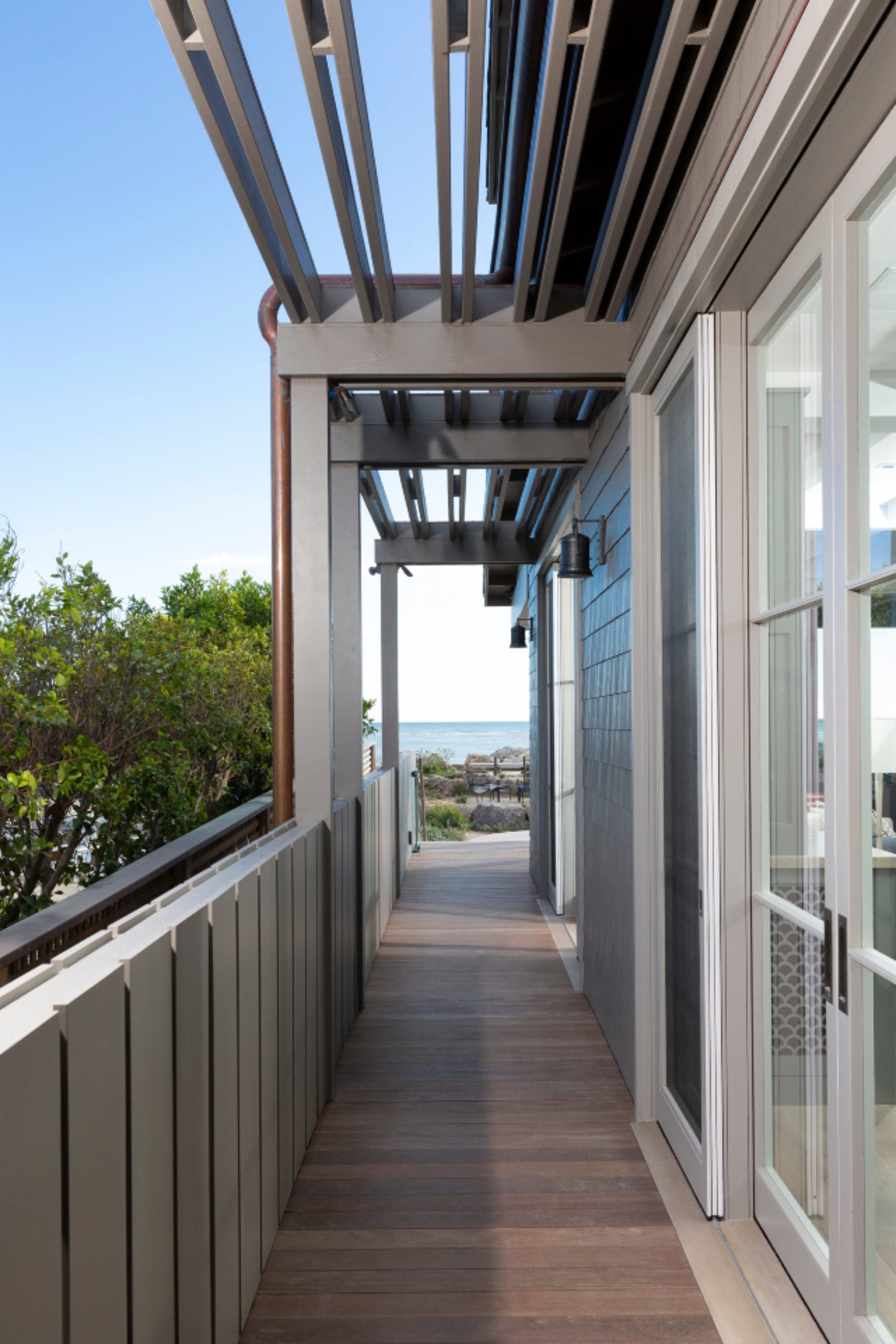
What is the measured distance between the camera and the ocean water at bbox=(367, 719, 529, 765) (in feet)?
167

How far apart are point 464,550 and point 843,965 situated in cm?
579

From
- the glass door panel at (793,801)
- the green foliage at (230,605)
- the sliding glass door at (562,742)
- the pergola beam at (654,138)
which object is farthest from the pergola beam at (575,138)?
the green foliage at (230,605)

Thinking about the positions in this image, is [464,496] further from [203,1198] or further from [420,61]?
[203,1198]

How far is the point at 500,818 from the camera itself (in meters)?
17.4

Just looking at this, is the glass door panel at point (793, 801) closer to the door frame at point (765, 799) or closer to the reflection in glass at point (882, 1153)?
the door frame at point (765, 799)

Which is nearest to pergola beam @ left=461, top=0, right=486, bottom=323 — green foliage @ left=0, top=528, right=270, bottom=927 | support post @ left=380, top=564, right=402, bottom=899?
green foliage @ left=0, top=528, right=270, bottom=927

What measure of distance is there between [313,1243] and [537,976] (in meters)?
2.60

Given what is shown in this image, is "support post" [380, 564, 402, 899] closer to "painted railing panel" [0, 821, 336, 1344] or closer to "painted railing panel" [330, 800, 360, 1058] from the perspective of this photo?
"painted railing panel" [330, 800, 360, 1058]

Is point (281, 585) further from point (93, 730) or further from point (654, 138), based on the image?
point (93, 730)

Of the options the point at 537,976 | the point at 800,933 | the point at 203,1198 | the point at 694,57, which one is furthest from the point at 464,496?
the point at 203,1198

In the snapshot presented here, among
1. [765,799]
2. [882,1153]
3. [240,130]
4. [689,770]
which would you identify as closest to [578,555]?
[689,770]

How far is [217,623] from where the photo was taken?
13594mm

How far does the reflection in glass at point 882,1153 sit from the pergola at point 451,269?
5.93 ft

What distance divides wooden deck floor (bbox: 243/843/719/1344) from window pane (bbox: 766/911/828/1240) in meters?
0.37
